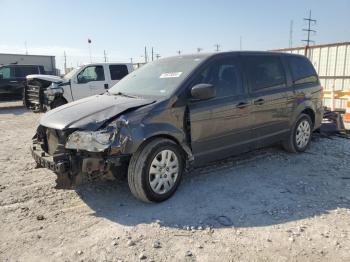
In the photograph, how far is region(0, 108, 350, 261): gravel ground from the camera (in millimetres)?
3316

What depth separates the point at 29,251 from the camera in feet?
11.0

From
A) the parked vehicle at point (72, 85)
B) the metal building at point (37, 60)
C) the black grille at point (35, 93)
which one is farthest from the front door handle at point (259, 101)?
the metal building at point (37, 60)

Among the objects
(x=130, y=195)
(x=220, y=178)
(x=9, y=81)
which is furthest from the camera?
(x=9, y=81)

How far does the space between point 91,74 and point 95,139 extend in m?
9.59

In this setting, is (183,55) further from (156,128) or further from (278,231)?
(278,231)

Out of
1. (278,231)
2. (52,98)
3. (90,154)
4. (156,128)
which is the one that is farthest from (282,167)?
(52,98)

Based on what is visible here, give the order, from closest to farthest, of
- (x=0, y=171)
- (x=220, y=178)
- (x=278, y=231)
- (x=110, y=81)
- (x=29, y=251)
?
(x=29, y=251)
(x=278, y=231)
(x=220, y=178)
(x=0, y=171)
(x=110, y=81)

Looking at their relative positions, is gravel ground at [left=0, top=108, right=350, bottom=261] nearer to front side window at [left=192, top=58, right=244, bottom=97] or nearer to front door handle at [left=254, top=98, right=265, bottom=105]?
front door handle at [left=254, top=98, right=265, bottom=105]

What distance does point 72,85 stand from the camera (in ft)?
40.8

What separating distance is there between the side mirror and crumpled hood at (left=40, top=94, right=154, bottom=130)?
1.82ft

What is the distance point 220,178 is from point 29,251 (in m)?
2.80

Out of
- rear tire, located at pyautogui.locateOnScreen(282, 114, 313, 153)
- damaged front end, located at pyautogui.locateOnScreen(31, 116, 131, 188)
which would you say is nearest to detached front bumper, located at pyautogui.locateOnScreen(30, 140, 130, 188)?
damaged front end, located at pyautogui.locateOnScreen(31, 116, 131, 188)

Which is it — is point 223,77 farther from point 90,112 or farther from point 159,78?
point 90,112

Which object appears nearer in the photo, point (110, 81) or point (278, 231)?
point (278, 231)
